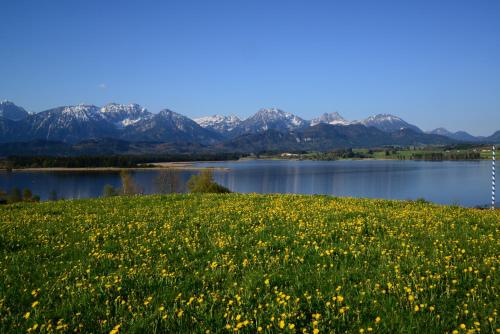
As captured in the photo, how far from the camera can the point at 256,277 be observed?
7477 millimetres

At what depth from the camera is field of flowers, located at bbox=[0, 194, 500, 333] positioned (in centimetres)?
580

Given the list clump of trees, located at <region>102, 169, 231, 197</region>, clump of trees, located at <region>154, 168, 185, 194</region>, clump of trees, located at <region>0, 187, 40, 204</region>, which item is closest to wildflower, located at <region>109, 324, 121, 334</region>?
clump of trees, located at <region>102, 169, 231, 197</region>

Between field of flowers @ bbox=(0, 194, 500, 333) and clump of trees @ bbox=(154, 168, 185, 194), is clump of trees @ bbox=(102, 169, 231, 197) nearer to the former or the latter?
clump of trees @ bbox=(154, 168, 185, 194)

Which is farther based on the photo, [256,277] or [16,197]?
[16,197]

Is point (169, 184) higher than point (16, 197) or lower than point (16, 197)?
higher

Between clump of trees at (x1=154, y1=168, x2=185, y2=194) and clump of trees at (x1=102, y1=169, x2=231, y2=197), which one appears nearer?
clump of trees at (x1=102, y1=169, x2=231, y2=197)

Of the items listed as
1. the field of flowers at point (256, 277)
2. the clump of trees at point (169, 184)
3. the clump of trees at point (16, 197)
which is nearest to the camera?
the field of flowers at point (256, 277)

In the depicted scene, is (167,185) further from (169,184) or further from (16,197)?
(16,197)

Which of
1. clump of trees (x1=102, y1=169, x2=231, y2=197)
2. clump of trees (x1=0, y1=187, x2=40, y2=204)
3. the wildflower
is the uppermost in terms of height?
the wildflower

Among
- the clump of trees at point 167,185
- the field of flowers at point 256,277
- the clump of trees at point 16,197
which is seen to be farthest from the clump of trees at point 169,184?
A: the field of flowers at point 256,277

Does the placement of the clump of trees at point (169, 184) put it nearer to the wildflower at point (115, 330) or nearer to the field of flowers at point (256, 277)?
the field of flowers at point (256, 277)

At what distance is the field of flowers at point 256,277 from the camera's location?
5.80 metres

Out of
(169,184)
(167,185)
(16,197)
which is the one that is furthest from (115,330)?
(167,185)

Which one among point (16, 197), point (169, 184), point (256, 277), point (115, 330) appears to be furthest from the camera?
point (169, 184)
